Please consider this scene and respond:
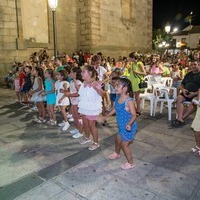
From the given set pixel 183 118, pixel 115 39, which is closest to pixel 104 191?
pixel 183 118

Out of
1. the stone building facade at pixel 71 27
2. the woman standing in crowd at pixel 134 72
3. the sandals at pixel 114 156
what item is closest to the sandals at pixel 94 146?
the sandals at pixel 114 156

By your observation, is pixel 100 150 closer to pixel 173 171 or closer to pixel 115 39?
pixel 173 171

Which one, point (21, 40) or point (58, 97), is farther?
point (21, 40)

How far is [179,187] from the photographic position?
3.07 metres

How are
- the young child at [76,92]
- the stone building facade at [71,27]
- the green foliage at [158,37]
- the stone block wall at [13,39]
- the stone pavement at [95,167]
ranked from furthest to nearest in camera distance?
the green foliage at [158,37]
the stone building facade at [71,27]
the stone block wall at [13,39]
the young child at [76,92]
the stone pavement at [95,167]

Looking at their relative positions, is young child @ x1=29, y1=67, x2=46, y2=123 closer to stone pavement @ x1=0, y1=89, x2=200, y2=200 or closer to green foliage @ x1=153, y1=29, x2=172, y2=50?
stone pavement @ x1=0, y1=89, x2=200, y2=200

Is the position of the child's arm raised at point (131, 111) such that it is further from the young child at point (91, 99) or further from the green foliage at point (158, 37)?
the green foliage at point (158, 37)

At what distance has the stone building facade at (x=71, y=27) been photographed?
12047mm

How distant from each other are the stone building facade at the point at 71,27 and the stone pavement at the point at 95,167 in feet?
26.4

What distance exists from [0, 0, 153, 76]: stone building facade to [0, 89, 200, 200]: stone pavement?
8036 millimetres

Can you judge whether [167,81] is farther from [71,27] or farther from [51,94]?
[71,27]

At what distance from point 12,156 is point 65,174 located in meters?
1.25

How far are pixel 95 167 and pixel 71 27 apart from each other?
12863 millimetres

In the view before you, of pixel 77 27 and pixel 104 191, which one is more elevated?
pixel 77 27
